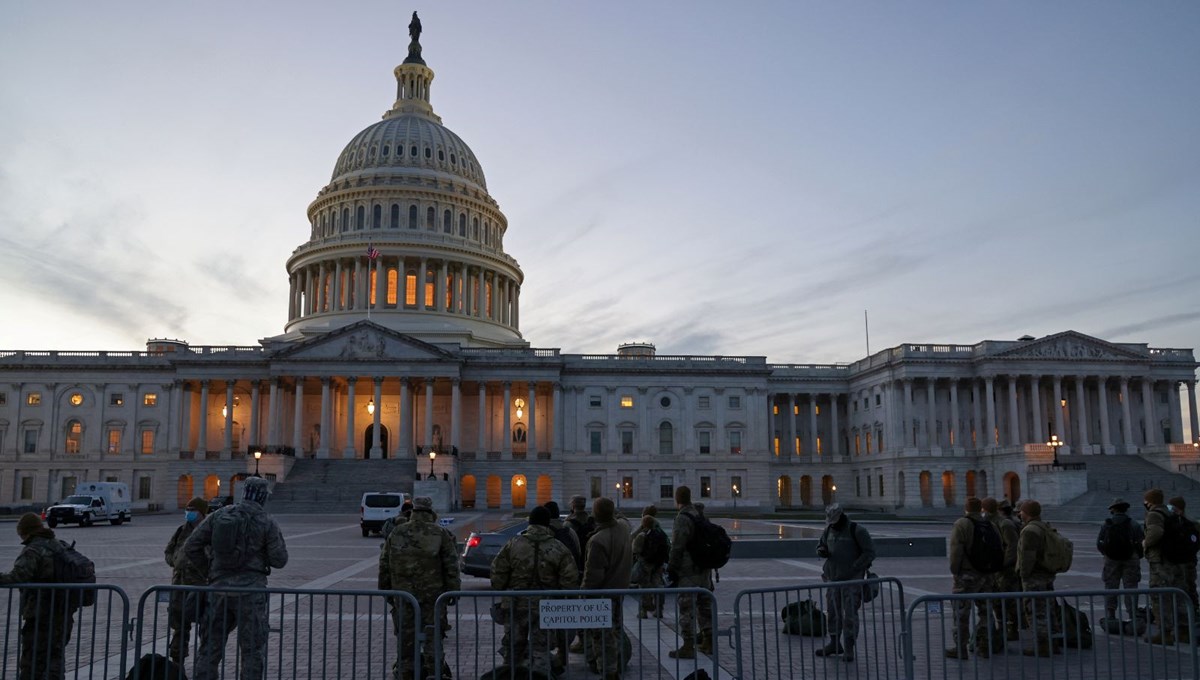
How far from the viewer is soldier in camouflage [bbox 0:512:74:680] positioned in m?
10.8

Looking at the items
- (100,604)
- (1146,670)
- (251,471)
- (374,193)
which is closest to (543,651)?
(1146,670)

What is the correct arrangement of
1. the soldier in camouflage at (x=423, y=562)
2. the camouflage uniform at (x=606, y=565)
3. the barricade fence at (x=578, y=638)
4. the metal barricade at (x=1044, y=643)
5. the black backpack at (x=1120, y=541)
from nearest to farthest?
the barricade fence at (x=578, y=638) < the soldier in camouflage at (x=423, y=562) < the metal barricade at (x=1044, y=643) < the camouflage uniform at (x=606, y=565) < the black backpack at (x=1120, y=541)

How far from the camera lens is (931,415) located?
8619 cm

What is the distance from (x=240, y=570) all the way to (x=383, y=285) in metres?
87.4

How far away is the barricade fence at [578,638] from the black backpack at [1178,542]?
3.81ft

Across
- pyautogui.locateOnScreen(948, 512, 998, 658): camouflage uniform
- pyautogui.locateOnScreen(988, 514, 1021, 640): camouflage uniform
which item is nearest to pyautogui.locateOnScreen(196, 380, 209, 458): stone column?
pyautogui.locateOnScreen(988, 514, 1021, 640): camouflage uniform

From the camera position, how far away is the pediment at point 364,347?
265 feet

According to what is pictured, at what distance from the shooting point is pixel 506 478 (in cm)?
8356

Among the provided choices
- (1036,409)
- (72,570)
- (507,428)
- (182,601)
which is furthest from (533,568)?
(1036,409)

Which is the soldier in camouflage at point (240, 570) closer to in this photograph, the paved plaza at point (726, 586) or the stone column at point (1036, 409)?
the paved plaza at point (726, 586)

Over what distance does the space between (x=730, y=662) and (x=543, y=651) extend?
3.11 meters

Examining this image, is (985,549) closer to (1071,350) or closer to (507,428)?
(507,428)

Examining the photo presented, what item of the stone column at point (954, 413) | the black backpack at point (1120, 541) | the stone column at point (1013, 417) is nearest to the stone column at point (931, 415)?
the stone column at point (954, 413)

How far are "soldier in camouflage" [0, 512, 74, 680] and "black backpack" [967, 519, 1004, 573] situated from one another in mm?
11593
